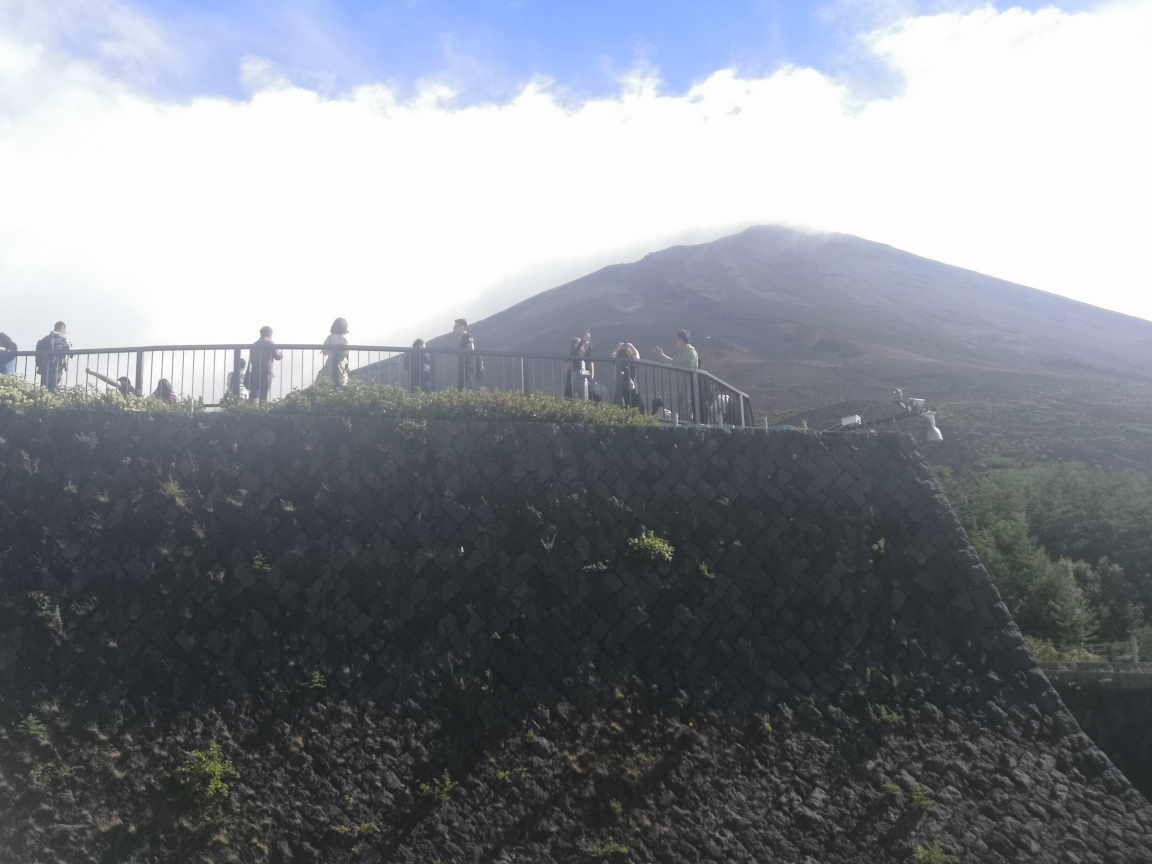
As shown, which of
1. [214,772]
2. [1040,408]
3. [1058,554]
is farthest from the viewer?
[1040,408]

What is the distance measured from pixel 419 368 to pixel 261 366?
7.28 ft

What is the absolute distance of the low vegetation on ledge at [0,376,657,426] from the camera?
12.1 m

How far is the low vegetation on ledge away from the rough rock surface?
0.26 meters

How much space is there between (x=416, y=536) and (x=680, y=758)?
Result: 4.13 metres

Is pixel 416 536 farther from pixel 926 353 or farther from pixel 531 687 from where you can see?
pixel 926 353

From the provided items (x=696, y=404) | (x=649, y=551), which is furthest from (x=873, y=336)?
(x=649, y=551)

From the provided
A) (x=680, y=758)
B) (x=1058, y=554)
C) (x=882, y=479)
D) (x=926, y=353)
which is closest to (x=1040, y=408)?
(x=926, y=353)

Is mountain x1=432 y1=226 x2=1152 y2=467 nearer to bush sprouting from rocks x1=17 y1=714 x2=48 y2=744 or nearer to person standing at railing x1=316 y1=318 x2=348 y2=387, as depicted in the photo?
person standing at railing x1=316 y1=318 x2=348 y2=387

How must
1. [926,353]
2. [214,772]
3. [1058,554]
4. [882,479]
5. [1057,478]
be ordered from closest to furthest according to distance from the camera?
[214,772]
[882,479]
[1058,554]
[1057,478]
[926,353]

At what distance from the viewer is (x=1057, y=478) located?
1282 inches

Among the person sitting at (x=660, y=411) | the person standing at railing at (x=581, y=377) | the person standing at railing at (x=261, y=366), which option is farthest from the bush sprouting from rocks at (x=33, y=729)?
the person sitting at (x=660, y=411)

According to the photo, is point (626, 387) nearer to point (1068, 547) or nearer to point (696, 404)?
point (696, 404)

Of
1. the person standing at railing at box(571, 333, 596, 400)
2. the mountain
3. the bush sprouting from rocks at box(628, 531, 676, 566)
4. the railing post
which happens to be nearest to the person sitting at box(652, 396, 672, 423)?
the railing post

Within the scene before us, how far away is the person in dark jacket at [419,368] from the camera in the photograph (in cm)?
1392
